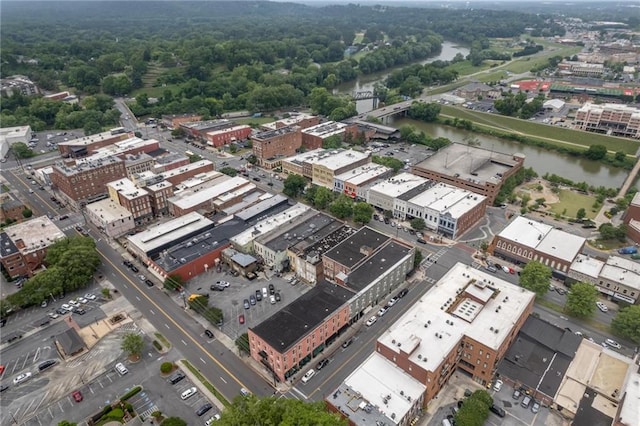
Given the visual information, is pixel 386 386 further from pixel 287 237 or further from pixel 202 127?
pixel 202 127

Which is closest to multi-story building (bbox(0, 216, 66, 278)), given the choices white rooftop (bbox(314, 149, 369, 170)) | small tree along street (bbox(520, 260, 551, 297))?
white rooftop (bbox(314, 149, 369, 170))

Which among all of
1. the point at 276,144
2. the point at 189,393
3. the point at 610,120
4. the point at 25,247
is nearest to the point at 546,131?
the point at 610,120

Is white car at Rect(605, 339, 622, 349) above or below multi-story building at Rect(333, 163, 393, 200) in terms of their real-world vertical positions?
below

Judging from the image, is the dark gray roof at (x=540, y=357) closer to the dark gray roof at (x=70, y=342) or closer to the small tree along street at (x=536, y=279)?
the small tree along street at (x=536, y=279)

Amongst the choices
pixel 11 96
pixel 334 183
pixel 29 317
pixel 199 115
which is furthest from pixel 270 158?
pixel 11 96

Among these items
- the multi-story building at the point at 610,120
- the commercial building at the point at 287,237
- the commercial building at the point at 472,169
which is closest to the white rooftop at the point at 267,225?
the commercial building at the point at 287,237

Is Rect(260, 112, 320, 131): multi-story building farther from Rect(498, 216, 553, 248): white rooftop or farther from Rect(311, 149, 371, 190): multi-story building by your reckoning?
Rect(498, 216, 553, 248): white rooftop
